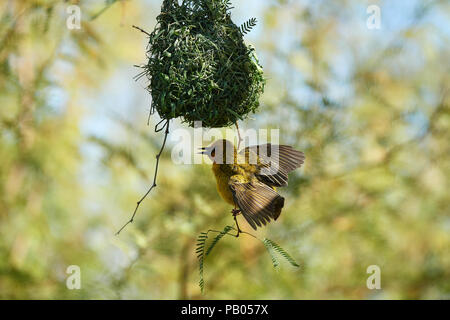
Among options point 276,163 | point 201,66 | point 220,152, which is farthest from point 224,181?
point 201,66

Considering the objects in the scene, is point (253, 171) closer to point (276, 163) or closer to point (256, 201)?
point (276, 163)

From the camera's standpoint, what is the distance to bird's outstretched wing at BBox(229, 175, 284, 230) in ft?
7.28

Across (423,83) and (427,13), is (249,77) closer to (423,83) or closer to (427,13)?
(427,13)

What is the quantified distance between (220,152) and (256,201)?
45cm

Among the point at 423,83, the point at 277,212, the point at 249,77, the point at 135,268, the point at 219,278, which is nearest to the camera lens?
the point at 277,212

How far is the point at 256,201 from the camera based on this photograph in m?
2.30

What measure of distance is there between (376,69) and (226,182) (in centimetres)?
269

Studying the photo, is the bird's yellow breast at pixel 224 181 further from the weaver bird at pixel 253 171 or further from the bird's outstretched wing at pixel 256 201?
the bird's outstretched wing at pixel 256 201

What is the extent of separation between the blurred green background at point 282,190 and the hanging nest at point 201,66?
48.5 inches

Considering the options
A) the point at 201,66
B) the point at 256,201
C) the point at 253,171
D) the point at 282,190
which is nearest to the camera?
the point at 256,201

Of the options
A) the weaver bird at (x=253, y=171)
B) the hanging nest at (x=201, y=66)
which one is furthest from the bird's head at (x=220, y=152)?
the hanging nest at (x=201, y=66)
